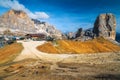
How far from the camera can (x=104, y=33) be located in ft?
634

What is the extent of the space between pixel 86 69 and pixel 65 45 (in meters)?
64.9

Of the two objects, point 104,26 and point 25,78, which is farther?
point 104,26

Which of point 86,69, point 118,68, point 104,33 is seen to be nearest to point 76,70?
point 86,69

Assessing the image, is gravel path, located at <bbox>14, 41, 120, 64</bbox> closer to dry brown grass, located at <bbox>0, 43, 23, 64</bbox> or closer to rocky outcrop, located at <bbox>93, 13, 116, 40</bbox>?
dry brown grass, located at <bbox>0, 43, 23, 64</bbox>

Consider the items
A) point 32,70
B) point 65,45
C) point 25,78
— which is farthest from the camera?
point 65,45

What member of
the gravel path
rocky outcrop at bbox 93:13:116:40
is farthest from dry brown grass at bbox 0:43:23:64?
rocky outcrop at bbox 93:13:116:40

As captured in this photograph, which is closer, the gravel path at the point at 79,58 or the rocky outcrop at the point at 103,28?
the gravel path at the point at 79,58

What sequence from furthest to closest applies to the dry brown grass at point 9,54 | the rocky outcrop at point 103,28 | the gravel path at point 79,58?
the rocky outcrop at point 103,28
the dry brown grass at point 9,54
the gravel path at point 79,58

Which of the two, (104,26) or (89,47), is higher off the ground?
(104,26)

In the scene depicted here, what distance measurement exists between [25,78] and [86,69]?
47.2ft

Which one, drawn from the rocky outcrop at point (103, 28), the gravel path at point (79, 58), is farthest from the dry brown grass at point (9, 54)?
the rocky outcrop at point (103, 28)

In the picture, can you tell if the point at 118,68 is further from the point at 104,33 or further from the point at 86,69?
the point at 104,33

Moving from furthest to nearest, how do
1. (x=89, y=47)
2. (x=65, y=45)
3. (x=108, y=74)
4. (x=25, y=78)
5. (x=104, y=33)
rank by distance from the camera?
1. (x=104, y=33)
2. (x=89, y=47)
3. (x=65, y=45)
4. (x=25, y=78)
5. (x=108, y=74)

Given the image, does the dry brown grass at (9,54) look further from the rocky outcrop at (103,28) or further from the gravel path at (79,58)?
the rocky outcrop at (103,28)
